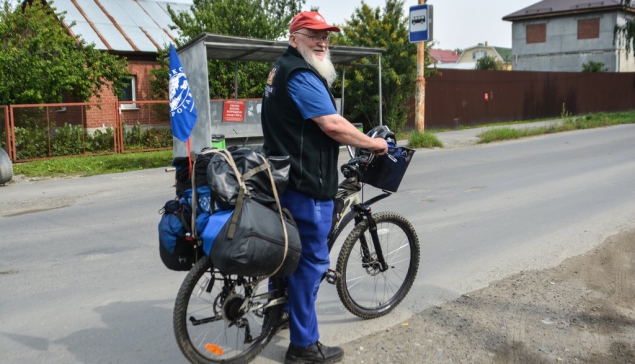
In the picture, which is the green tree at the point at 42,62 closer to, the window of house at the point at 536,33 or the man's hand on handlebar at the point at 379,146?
the man's hand on handlebar at the point at 379,146

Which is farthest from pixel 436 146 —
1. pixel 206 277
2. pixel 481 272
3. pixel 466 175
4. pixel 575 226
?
pixel 206 277

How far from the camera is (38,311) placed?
471 centimetres

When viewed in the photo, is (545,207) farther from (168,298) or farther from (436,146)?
(436,146)

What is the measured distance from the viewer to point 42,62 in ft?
55.5

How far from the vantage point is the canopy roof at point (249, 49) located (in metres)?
12.8

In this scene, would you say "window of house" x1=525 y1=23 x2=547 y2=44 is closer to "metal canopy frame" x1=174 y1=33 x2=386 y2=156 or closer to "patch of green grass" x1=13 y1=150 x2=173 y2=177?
"metal canopy frame" x1=174 y1=33 x2=386 y2=156

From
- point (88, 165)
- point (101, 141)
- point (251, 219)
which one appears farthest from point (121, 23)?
point (251, 219)

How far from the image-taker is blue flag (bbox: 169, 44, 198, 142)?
973cm

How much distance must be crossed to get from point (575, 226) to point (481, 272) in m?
2.27

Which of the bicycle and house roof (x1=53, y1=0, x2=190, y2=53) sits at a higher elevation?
house roof (x1=53, y1=0, x2=190, y2=53)

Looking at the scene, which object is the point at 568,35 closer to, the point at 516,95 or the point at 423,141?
the point at 516,95

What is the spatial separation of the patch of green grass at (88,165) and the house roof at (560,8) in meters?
37.6

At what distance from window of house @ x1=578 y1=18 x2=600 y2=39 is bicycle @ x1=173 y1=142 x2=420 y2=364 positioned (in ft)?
150

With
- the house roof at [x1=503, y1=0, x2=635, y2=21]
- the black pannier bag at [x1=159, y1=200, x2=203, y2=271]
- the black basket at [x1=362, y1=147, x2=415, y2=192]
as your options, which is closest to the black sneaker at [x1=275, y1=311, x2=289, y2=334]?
the black pannier bag at [x1=159, y1=200, x2=203, y2=271]
